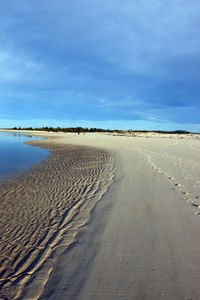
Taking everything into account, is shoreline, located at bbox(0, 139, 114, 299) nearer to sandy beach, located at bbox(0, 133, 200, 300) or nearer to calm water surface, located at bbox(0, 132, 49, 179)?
sandy beach, located at bbox(0, 133, 200, 300)

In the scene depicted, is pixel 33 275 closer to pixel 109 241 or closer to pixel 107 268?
pixel 107 268

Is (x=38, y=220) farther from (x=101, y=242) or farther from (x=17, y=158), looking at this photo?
(x=17, y=158)

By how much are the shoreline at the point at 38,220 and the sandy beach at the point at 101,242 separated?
19 mm

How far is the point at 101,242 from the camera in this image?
12.1 feet

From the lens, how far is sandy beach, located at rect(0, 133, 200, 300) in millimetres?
2611

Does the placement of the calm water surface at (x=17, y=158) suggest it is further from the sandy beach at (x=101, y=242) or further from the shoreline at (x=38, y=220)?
the sandy beach at (x=101, y=242)

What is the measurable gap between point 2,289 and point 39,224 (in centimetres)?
200

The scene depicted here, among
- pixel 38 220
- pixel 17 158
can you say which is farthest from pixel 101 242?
pixel 17 158

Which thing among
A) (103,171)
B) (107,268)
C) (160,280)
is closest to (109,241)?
(107,268)

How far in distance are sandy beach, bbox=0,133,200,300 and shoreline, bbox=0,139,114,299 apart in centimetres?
2

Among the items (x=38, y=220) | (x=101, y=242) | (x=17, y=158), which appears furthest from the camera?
(x=17, y=158)

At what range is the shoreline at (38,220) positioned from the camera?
117 inches

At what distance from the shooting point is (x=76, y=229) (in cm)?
434

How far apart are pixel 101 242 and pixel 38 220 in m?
2.16
